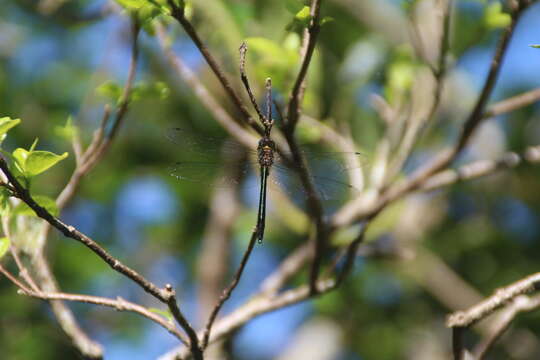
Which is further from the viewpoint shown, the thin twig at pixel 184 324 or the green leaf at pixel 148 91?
the green leaf at pixel 148 91

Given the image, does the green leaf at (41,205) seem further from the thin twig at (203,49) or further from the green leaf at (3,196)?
the thin twig at (203,49)

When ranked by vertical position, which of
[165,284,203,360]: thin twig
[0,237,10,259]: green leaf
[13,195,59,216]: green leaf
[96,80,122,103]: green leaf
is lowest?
[165,284,203,360]: thin twig

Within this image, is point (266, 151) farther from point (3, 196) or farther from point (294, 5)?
point (3, 196)

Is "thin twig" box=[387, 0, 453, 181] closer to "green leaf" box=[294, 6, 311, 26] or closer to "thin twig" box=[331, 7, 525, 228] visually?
"thin twig" box=[331, 7, 525, 228]

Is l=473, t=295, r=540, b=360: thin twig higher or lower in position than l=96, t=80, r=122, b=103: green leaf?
lower

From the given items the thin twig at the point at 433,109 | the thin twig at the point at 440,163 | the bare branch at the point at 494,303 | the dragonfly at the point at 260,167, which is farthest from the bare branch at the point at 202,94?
the bare branch at the point at 494,303

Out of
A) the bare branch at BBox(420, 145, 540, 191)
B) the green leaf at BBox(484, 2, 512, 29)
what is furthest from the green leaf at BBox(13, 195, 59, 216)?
the green leaf at BBox(484, 2, 512, 29)

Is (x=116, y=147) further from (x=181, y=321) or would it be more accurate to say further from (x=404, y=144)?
(x=181, y=321)
